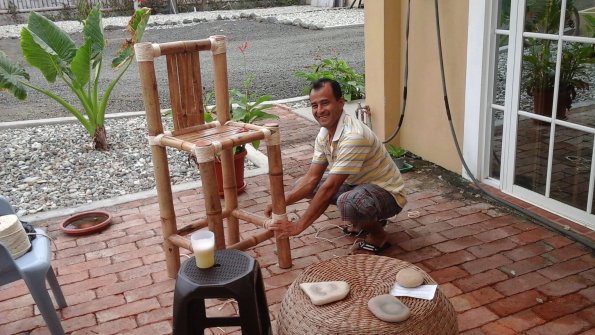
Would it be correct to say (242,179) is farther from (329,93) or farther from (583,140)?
(583,140)

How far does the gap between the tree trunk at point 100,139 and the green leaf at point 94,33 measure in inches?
31.6

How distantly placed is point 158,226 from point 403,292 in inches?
92.9

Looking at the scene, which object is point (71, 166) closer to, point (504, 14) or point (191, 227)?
point (191, 227)

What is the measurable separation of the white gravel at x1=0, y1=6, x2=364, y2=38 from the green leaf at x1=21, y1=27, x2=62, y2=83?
9.92 metres

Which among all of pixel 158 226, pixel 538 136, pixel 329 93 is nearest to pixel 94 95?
pixel 158 226

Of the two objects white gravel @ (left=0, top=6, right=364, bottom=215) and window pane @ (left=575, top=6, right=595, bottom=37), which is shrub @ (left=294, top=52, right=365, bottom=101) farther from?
window pane @ (left=575, top=6, right=595, bottom=37)

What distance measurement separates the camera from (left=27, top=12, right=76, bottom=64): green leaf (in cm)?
529

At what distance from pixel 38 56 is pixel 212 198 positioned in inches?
112

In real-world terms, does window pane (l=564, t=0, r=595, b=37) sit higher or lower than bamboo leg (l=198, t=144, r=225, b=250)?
higher

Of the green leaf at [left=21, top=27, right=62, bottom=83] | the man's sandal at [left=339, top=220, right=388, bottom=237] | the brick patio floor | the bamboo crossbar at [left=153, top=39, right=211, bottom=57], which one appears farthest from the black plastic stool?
the green leaf at [left=21, top=27, right=62, bottom=83]

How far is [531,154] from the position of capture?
13.8 feet

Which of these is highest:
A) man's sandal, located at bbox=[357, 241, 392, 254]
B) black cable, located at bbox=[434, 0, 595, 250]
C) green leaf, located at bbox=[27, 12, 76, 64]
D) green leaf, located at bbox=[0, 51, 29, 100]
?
green leaf, located at bbox=[27, 12, 76, 64]

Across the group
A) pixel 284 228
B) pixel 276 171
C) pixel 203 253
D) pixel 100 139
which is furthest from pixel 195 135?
pixel 100 139

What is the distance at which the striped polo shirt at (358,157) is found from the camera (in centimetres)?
336
